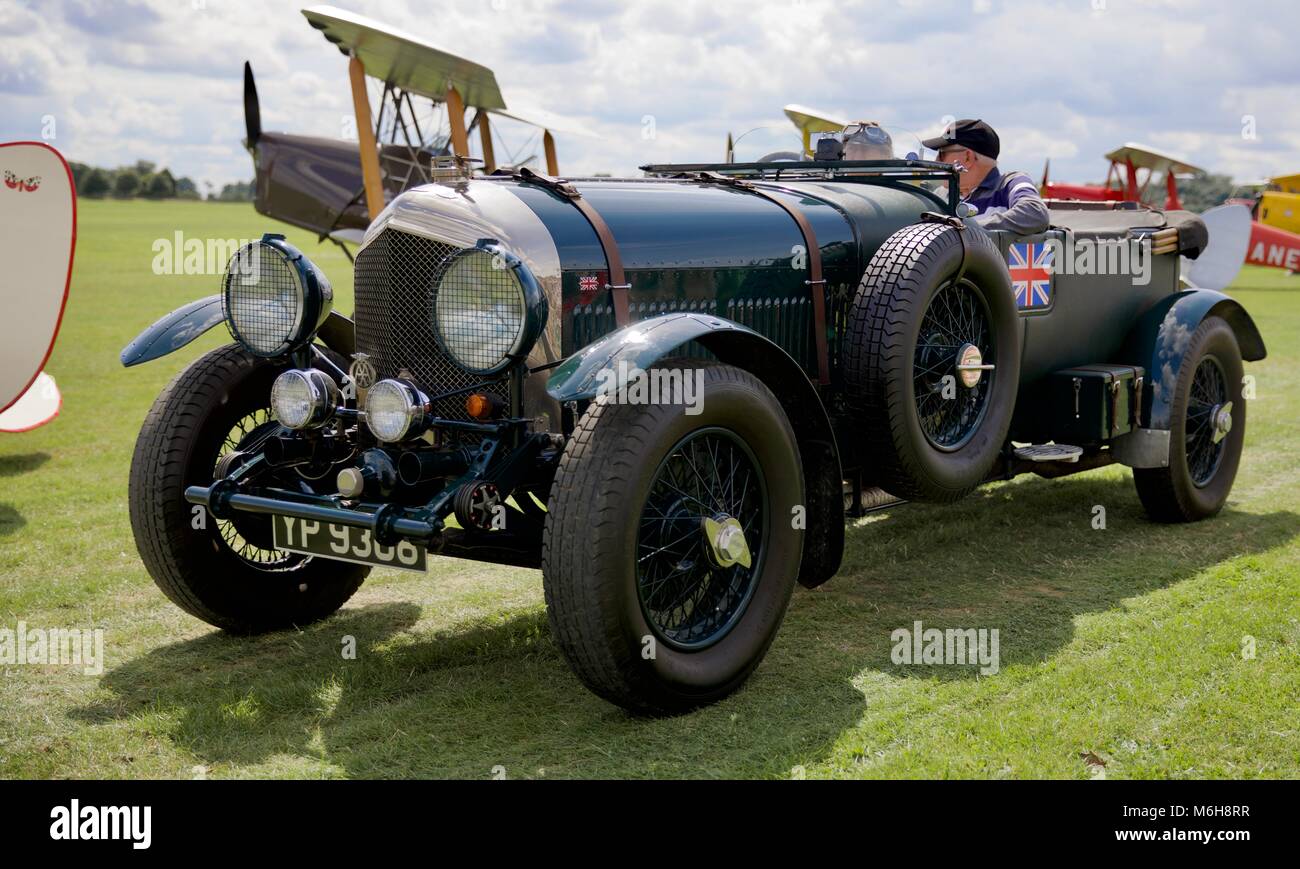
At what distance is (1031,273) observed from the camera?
5.26 meters

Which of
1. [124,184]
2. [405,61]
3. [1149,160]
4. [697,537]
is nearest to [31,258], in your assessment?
[697,537]

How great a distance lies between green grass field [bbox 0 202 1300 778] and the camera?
3232 mm

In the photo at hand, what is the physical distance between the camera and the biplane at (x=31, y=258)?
7.08 metres

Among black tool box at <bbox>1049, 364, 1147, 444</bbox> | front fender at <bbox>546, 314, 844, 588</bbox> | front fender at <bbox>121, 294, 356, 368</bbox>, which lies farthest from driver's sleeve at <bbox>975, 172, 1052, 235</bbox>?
front fender at <bbox>121, 294, 356, 368</bbox>

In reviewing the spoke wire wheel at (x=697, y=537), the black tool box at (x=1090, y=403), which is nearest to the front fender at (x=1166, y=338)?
the black tool box at (x=1090, y=403)

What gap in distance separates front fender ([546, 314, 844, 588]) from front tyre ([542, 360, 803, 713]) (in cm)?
10

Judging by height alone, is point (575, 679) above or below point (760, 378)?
below

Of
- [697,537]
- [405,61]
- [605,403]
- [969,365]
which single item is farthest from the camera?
[405,61]

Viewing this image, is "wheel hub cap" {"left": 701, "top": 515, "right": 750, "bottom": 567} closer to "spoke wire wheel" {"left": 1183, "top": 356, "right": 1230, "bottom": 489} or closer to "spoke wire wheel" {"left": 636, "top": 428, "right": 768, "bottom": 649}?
"spoke wire wheel" {"left": 636, "top": 428, "right": 768, "bottom": 649}

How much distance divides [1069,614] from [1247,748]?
128 cm

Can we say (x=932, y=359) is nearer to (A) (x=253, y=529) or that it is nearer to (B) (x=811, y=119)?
(A) (x=253, y=529)

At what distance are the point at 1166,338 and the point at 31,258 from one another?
21.8 feet

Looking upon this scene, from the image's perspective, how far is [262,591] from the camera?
4.29 metres
